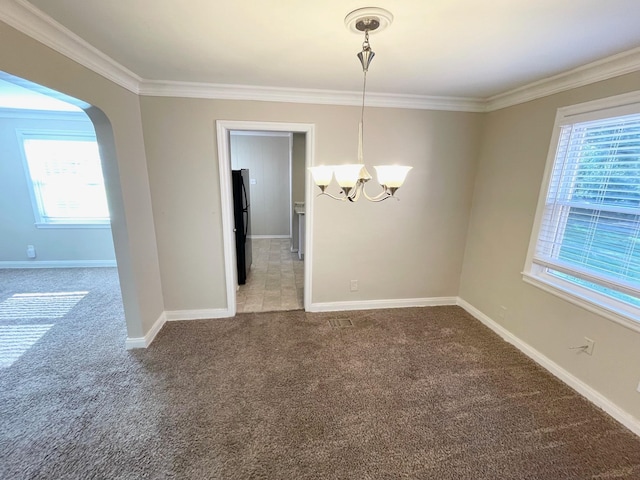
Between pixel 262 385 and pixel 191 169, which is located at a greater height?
pixel 191 169

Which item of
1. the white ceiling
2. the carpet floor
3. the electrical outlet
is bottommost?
the carpet floor

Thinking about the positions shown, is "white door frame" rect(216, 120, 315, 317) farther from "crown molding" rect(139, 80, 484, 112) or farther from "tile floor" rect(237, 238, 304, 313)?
"tile floor" rect(237, 238, 304, 313)

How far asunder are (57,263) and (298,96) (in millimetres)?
4883

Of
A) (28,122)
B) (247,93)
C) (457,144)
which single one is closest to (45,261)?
(28,122)

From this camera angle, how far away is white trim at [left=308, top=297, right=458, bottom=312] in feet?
10.8

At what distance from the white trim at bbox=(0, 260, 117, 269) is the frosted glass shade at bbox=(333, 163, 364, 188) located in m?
4.91

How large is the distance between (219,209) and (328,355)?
5.95ft

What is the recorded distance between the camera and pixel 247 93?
2617mm

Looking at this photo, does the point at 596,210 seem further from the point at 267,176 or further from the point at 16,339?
the point at 267,176

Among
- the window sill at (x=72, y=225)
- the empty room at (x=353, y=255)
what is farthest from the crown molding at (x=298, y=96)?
the window sill at (x=72, y=225)

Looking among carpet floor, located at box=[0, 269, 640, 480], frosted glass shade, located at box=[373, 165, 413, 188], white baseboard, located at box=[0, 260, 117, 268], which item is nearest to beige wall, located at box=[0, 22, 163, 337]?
carpet floor, located at box=[0, 269, 640, 480]

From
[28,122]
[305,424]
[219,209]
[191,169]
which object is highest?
[28,122]

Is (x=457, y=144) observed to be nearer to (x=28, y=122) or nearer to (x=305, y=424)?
(x=305, y=424)

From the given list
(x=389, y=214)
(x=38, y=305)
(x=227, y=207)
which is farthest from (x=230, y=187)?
(x=38, y=305)
